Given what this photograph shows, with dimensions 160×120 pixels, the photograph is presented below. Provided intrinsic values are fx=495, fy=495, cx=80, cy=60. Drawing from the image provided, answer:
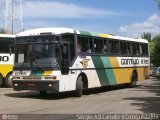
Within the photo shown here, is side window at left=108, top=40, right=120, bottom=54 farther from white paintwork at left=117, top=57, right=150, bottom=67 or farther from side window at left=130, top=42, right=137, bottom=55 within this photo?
side window at left=130, top=42, right=137, bottom=55

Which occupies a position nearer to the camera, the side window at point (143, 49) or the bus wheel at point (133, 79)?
the bus wheel at point (133, 79)

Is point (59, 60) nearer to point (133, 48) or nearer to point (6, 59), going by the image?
point (6, 59)

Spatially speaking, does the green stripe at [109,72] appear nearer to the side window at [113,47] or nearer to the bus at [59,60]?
the bus at [59,60]

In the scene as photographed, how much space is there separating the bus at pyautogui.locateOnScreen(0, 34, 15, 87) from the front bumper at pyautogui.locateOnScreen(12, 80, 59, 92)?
7.34 meters

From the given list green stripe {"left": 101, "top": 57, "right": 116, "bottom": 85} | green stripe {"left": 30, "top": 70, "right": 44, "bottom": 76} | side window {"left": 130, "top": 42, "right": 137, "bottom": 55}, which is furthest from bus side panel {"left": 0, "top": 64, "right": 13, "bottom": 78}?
green stripe {"left": 30, "top": 70, "right": 44, "bottom": 76}

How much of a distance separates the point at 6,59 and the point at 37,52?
806 centimetres

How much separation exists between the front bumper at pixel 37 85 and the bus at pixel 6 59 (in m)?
7.34

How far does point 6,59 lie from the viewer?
28.5m

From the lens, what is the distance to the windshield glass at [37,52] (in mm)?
20438

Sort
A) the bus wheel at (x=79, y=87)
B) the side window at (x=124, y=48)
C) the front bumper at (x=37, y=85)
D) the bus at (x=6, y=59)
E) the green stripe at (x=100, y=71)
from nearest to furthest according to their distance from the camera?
1. the front bumper at (x=37, y=85)
2. the bus wheel at (x=79, y=87)
3. the green stripe at (x=100, y=71)
4. the side window at (x=124, y=48)
5. the bus at (x=6, y=59)

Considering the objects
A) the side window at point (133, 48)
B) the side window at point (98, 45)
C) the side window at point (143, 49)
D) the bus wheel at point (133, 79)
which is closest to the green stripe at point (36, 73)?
the side window at point (98, 45)

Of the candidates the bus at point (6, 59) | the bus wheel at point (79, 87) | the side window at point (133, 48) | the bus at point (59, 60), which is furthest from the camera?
A: the side window at point (133, 48)

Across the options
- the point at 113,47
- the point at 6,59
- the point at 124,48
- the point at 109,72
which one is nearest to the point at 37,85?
the point at 109,72

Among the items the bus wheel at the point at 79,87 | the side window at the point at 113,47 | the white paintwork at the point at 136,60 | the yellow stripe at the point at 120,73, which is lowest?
the bus wheel at the point at 79,87
